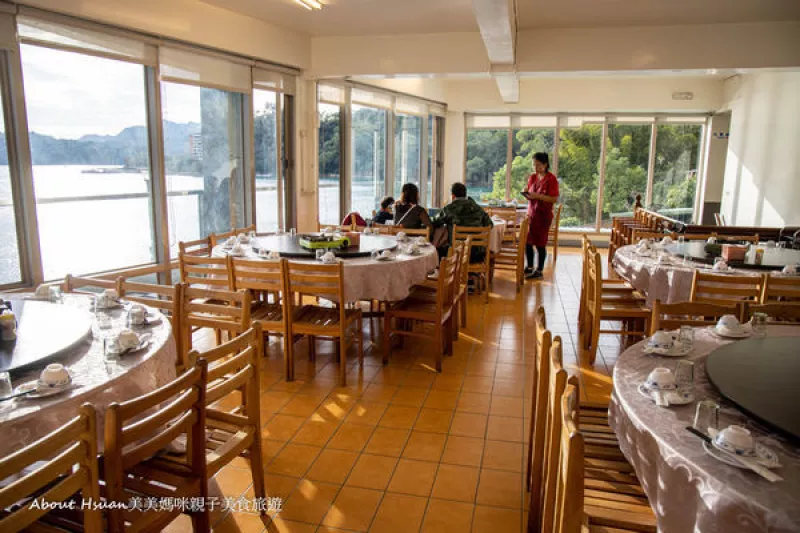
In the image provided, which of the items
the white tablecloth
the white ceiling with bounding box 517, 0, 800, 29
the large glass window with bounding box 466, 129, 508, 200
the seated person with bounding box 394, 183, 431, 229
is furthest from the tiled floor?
the large glass window with bounding box 466, 129, 508, 200

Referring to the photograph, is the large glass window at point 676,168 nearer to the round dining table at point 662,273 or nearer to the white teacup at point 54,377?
the round dining table at point 662,273

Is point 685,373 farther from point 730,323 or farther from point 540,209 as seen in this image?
point 540,209

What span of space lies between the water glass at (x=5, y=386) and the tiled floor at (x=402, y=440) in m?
0.96

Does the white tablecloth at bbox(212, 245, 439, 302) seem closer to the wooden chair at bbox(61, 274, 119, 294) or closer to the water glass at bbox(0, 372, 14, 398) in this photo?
the wooden chair at bbox(61, 274, 119, 294)

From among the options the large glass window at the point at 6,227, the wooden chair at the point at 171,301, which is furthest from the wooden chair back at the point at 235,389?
the large glass window at the point at 6,227

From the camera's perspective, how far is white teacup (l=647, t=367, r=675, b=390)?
6.09 feet

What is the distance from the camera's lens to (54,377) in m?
1.79

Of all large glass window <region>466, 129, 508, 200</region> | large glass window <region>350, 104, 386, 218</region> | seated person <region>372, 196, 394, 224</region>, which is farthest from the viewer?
large glass window <region>466, 129, 508, 200</region>

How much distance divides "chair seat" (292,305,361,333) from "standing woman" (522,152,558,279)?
3.76 meters

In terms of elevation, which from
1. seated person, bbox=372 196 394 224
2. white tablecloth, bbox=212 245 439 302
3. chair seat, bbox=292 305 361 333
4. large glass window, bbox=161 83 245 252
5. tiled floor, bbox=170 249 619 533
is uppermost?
large glass window, bbox=161 83 245 252

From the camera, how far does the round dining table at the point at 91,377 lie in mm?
1634

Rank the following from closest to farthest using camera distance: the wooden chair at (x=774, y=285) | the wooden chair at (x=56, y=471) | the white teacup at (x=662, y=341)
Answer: the wooden chair at (x=56, y=471), the white teacup at (x=662, y=341), the wooden chair at (x=774, y=285)

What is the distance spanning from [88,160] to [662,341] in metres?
4.63

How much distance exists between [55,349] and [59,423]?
0.49m
